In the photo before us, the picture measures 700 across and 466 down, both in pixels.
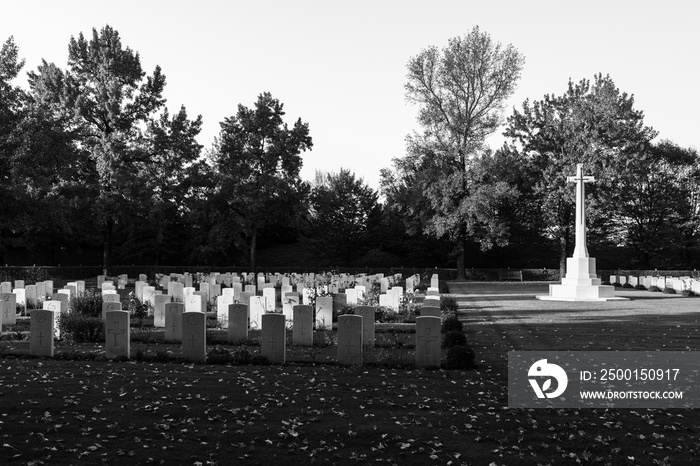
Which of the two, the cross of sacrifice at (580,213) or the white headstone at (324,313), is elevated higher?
the cross of sacrifice at (580,213)

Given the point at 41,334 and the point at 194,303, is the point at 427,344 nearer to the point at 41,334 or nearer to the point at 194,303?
the point at 41,334

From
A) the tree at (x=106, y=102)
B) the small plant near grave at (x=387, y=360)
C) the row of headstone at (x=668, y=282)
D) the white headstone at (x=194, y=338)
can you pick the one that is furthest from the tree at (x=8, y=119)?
the row of headstone at (x=668, y=282)

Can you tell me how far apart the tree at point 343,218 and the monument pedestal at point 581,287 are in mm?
25257

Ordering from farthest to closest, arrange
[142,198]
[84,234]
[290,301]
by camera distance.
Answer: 1. [84,234]
2. [142,198]
3. [290,301]

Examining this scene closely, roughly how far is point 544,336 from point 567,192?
34078 millimetres

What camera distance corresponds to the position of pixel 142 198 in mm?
38438

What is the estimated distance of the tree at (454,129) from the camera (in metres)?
45.8

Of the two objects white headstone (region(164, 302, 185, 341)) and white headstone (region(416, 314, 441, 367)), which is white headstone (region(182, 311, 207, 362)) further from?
white headstone (region(416, 314, 441, 367))

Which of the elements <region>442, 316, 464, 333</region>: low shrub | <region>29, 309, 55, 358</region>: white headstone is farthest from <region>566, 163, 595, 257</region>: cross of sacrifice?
<region>29, 309, 55, 358</region>: white headstone

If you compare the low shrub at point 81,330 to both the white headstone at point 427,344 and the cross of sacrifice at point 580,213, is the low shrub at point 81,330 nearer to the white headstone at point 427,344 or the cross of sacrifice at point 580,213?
the white headstone at point 427,344

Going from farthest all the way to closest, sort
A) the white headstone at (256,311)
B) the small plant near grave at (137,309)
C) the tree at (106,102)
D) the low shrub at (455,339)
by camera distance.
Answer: the tree at (106,102)
the small plant near grave at (137,309)
the white headstone at (256,311)
the low shrub at (455,339)

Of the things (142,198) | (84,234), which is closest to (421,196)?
(142,198)

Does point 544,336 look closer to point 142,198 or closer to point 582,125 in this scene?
point 142,198

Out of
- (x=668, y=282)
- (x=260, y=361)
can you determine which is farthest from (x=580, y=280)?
(x=260, y=361)
